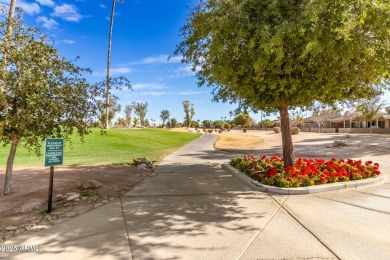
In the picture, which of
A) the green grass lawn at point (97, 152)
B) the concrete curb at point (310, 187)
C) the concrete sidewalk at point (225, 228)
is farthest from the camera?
the green grass lawn at point (97, 152)

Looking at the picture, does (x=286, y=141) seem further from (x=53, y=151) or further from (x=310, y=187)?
(x=53, y=151)

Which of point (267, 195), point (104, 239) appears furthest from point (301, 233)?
point (104, 239)

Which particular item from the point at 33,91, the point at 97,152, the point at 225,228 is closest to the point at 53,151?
the point at 33,91

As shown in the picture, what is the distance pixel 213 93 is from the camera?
1199cm

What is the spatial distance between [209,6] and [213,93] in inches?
175

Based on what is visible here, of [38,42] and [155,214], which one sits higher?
[38,42]

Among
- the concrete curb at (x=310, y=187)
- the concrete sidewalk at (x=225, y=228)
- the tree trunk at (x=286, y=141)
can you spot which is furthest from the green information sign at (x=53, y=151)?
the tree trunk at (x=286, y=141)

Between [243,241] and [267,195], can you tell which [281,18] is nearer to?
[267,195]

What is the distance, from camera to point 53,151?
5590 mm

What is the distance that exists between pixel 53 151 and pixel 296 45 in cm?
672

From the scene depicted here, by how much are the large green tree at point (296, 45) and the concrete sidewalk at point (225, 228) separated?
3311 millimetres

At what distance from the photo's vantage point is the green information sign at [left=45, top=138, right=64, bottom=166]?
5453 millimetres

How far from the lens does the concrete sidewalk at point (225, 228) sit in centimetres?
386

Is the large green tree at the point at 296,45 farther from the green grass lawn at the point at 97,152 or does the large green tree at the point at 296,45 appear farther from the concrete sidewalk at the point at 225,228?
the green grass lawn at the point at 97,152
